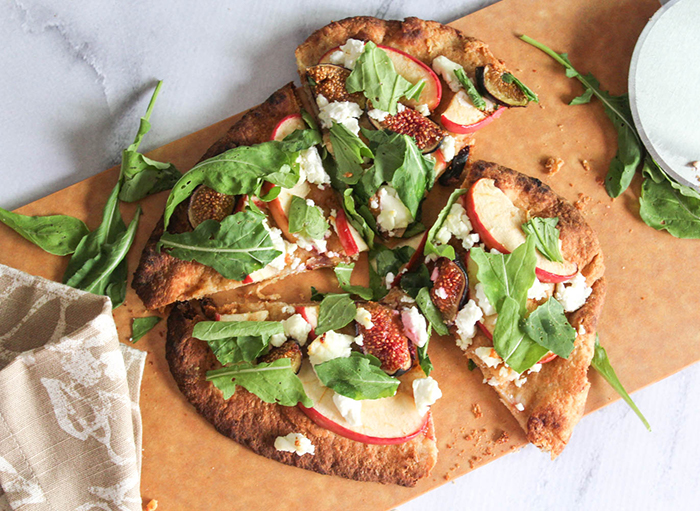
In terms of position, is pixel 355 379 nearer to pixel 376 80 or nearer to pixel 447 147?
pixel 447 147

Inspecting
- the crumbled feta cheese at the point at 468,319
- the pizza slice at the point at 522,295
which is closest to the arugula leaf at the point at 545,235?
the pizza slice at the point at 522,295

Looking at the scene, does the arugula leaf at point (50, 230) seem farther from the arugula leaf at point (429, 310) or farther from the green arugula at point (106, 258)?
the arugula leaf at point (429, 310)

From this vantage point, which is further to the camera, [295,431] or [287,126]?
[287,126]

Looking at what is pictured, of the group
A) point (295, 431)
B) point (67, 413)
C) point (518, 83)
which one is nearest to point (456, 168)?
point (518, 83)

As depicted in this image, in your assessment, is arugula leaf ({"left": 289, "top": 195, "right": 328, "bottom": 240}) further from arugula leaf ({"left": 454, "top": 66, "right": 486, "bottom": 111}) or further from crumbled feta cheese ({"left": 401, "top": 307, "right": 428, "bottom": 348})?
arugula leaf ({"left": 454, "top": 66, "right": 486, "bottom": 111})

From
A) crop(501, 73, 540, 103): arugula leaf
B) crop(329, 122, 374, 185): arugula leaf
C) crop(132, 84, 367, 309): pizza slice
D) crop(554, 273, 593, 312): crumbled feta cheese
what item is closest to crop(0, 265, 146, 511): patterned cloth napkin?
crop(132, 84, 367, 309): pizza slice
